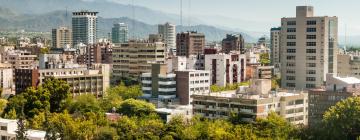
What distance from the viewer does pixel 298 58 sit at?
4591cm

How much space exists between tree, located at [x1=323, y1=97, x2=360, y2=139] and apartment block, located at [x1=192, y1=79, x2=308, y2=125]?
4.04m

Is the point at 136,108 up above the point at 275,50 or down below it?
below

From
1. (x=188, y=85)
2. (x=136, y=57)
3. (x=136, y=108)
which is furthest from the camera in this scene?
(x=136, y=57)

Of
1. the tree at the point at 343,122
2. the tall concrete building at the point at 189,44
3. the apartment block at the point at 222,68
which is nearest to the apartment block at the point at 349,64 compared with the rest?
the apartment block at the point at 222,68

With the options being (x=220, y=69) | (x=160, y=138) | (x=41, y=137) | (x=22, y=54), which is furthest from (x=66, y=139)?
(x=22, y=54)

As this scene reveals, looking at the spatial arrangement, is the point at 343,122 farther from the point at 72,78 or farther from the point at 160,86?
the point at 72,78

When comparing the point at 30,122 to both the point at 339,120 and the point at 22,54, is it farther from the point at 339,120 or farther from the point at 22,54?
the point at 22,54

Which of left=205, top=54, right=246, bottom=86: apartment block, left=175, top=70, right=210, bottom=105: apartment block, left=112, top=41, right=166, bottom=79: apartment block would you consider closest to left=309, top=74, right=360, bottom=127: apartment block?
left=175, top=70, right=210, bottom=105: apartment block

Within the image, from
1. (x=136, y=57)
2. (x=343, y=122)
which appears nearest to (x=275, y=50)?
(x=136, y=57)

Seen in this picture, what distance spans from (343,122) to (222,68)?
24.8 m

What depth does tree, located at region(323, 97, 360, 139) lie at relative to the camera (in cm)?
2808

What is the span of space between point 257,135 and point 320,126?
9.70 ft

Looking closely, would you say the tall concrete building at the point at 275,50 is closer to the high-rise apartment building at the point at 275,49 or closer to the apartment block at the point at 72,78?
the high-rise apartment building at the point at 275,49

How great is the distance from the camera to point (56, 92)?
39.2 metres
